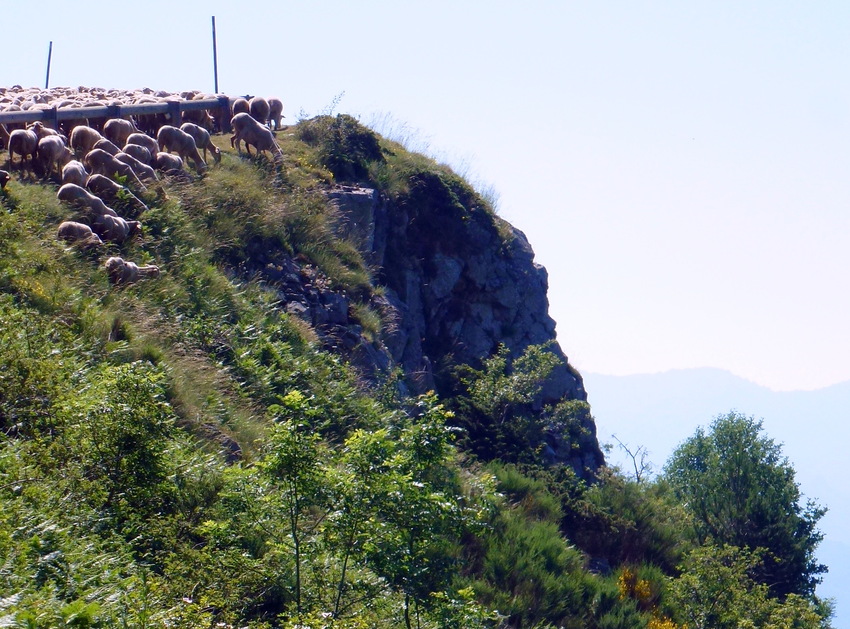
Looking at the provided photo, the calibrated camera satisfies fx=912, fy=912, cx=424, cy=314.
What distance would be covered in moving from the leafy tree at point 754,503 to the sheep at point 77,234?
15.5 meters

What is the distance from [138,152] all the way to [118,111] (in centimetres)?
230

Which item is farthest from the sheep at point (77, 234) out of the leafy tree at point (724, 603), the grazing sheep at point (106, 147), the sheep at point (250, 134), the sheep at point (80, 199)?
the leafy tree at point (724, 603)

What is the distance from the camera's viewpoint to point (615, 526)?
1773 cm

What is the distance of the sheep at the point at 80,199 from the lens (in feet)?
42.8

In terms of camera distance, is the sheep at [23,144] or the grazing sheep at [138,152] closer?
the sheep at [23,144]

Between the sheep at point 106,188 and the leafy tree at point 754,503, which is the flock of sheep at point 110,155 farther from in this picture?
the leafy tree at point 754,503

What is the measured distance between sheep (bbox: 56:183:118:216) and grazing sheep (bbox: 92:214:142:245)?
0.52ft

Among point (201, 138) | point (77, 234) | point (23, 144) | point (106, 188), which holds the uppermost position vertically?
point (201, 138)

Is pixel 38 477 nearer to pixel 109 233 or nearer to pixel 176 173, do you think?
pixel 109 233

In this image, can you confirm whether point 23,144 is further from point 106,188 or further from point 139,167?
point 139,167

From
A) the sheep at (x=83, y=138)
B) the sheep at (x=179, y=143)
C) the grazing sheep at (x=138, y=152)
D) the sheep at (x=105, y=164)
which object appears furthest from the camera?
the sheep at (x=179, y=143)

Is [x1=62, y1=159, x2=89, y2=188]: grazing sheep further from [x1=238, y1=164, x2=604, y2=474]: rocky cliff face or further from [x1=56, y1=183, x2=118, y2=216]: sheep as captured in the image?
[x1=238, y1=164, x2=604, y2=474]: rocky cliff face

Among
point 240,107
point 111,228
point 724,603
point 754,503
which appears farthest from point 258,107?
point 754,503

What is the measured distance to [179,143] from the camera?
17.6 metres
